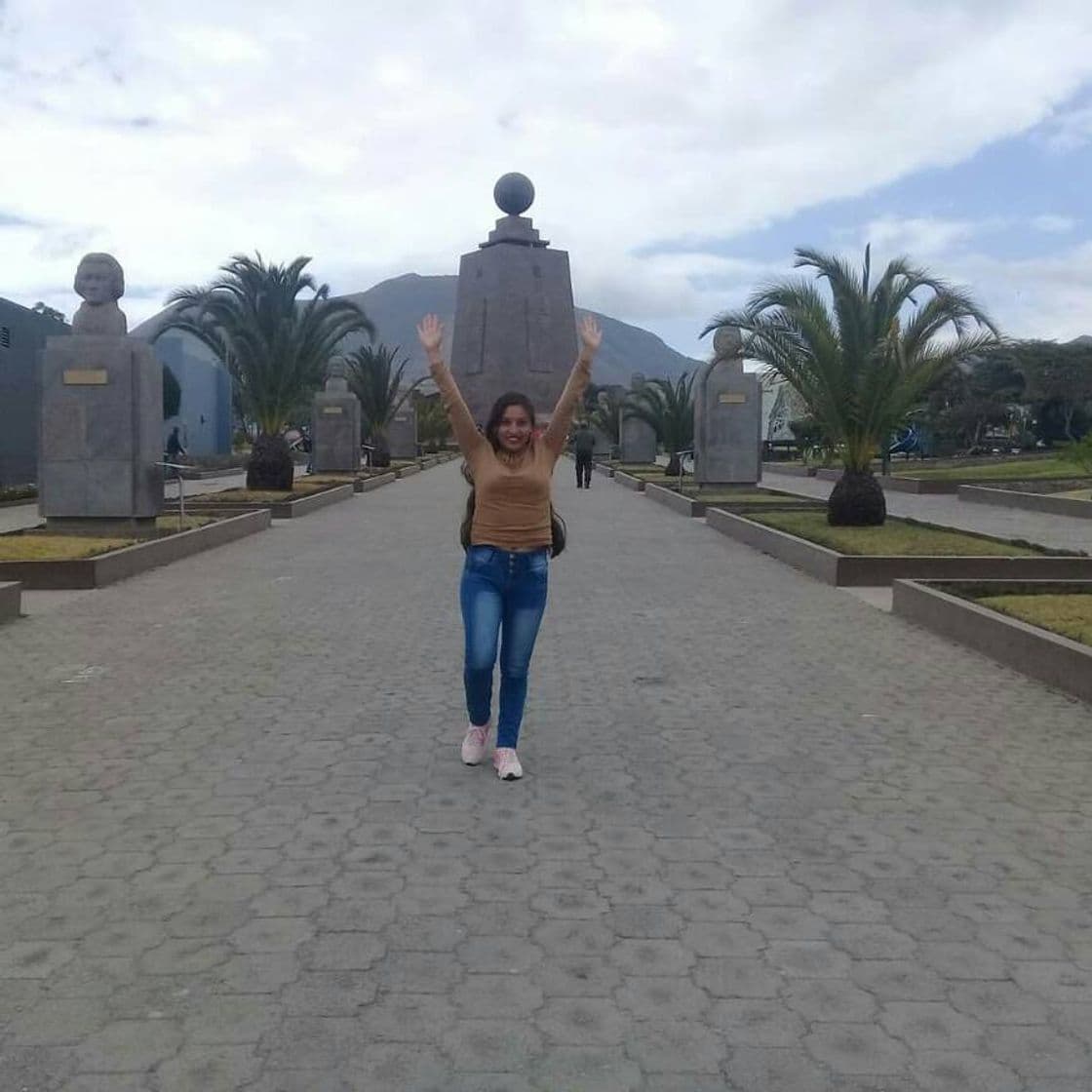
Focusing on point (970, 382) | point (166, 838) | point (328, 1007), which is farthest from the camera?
point (970, 382)

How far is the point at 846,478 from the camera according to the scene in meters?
15.0

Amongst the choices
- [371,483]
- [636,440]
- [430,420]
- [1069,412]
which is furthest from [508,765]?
[430,420]

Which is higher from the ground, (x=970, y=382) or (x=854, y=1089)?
(x=970, y=382)

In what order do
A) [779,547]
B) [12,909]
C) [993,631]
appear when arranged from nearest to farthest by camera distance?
[12,909], [993,631], [779,547]

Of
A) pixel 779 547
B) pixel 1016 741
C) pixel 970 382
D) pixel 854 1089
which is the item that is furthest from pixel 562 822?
pixel 970 382

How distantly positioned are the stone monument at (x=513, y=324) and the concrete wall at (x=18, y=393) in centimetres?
1923

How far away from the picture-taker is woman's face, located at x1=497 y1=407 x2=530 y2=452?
4.89m

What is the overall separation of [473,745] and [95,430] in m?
10.5

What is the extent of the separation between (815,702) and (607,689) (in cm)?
106

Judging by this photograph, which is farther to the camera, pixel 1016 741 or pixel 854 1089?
pixel 1016 741

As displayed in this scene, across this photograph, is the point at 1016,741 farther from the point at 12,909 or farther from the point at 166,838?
the point at 12,909

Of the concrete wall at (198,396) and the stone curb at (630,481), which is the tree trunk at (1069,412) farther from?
the concrete wall at (198,396)

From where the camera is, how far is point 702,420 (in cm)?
2505

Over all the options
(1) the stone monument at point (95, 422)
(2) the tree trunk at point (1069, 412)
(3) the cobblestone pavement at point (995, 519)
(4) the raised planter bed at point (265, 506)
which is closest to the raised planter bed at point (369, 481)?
(4) the raised planter bed at point (265, 506)
